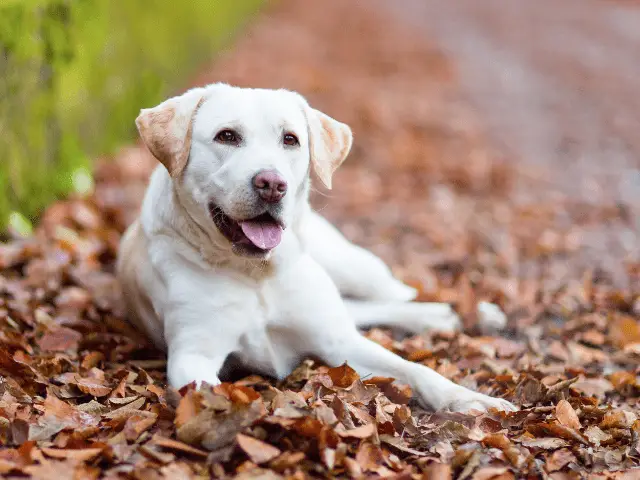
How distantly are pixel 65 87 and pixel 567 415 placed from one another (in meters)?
4.62

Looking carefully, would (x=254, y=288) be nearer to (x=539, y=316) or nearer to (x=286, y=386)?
(x=286, y=386)

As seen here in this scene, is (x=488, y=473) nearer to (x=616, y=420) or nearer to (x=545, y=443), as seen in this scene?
(x=545, y=443)

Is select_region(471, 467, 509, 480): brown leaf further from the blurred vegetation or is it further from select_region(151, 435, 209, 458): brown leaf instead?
the blurred vegetation

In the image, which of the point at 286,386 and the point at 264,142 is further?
the point at 286,386

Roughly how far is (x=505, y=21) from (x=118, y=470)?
72.4 feet

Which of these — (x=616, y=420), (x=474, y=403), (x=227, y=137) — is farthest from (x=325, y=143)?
(x=616, y=420)

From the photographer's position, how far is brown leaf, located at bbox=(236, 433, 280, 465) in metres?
2.71

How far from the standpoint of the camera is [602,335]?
14.7 ft

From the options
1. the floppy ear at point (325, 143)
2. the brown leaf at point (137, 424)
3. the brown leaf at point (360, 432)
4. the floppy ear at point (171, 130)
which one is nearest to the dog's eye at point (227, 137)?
the floppy ear at point (171, 130)

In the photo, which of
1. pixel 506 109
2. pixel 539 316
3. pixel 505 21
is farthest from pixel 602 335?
pixel 505 21

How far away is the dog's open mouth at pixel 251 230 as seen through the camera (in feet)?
10.8

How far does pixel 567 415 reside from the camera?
3244 millimetres

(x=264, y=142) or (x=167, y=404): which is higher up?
(x=264, y=142)

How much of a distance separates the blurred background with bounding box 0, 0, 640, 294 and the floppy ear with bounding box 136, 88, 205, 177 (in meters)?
2.08
